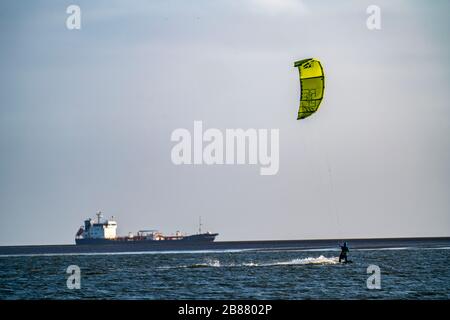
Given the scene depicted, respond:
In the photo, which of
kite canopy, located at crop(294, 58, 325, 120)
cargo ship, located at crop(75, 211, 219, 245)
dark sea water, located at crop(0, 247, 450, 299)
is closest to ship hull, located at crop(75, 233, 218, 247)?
cargo ship, located at crop(75, 211, 219, 245)

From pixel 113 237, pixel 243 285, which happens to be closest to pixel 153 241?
pixel 113 237

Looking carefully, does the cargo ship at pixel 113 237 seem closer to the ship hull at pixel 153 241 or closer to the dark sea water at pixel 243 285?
the ship hull at pixel 153 241

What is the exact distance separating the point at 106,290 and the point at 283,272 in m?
15.0

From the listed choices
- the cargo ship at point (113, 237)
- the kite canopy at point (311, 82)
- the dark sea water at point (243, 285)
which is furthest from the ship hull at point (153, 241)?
the kite canopy at point (311, 82)

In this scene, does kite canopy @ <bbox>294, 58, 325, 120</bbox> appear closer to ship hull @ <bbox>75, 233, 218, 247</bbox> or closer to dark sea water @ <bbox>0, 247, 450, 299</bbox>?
dark sea water @ <bbox>0, 247, 450, 299</bbox>

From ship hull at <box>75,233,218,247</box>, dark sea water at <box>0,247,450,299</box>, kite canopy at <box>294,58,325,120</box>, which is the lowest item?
dark sea water at <box>0,247,450,299</box>

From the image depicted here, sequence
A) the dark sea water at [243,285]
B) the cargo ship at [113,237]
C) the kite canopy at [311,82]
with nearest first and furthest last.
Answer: the dark sea water at [243,285]
the kite canopy at [311,82]
the cargo ship at [113,237]

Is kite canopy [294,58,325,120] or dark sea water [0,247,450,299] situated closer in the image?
dark sea water [0,247,450,299]

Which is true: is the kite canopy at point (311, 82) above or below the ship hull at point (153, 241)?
above

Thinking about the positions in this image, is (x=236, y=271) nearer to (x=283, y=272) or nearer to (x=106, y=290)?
(x=283, y=272)

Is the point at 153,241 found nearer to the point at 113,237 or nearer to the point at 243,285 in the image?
the point at 113,237

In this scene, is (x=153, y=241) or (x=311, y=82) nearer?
(x=311, y=82)
